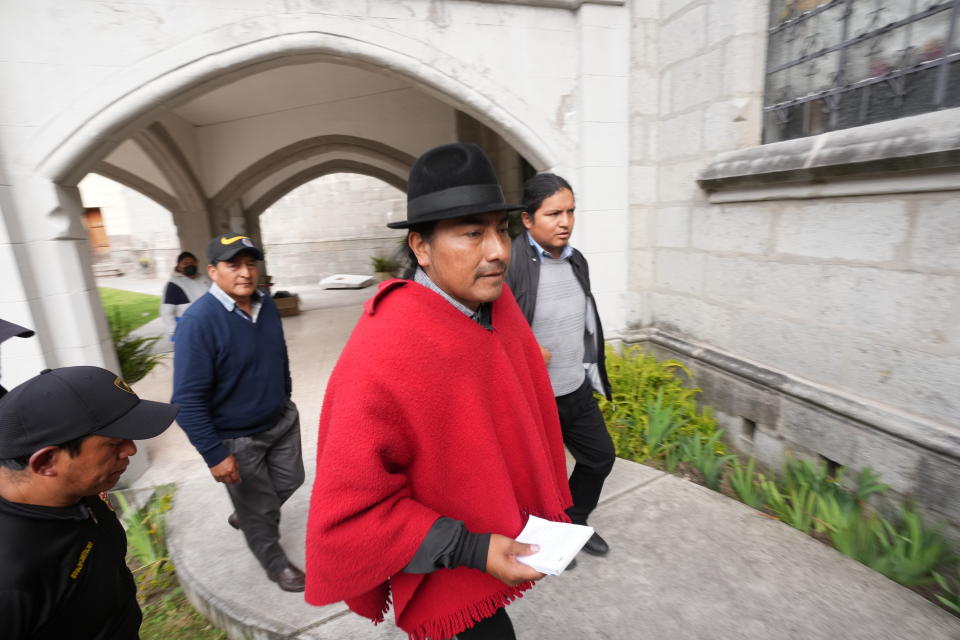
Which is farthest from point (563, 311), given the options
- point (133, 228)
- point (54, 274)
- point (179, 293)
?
point (133, 228)

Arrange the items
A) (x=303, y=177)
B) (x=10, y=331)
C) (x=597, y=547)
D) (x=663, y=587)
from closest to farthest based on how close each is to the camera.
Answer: (x=10, y=331), (x=663, y=587), (x=597, y=547), (x=303, y=177)

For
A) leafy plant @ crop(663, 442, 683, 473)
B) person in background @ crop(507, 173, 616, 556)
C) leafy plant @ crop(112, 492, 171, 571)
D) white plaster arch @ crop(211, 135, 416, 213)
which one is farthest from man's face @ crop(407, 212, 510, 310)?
white plaster arch @ crop(211, 135, 416, 213)

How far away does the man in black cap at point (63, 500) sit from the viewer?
1003 millimetres

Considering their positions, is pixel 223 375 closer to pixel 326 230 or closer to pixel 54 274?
pixel 54 274

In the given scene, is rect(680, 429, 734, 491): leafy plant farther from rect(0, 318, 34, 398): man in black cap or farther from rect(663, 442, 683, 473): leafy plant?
rect(0, 318, 34, 398): man in black cap

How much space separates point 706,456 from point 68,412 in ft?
10.7

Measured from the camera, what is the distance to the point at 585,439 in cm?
237

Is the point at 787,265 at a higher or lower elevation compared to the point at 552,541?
higher

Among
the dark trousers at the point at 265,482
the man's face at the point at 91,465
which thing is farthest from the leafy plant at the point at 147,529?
the man's face at the point at 91,465

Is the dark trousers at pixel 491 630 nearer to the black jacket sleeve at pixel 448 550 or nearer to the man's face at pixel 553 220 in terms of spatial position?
the black jacket sleeve at pixel 448 550

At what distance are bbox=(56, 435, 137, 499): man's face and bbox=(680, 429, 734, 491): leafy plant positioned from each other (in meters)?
3.09

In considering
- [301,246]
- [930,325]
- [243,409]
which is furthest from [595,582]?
[301,246]

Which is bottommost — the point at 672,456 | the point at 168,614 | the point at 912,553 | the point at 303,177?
the point at 168,614

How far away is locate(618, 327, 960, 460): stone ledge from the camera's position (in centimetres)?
224
